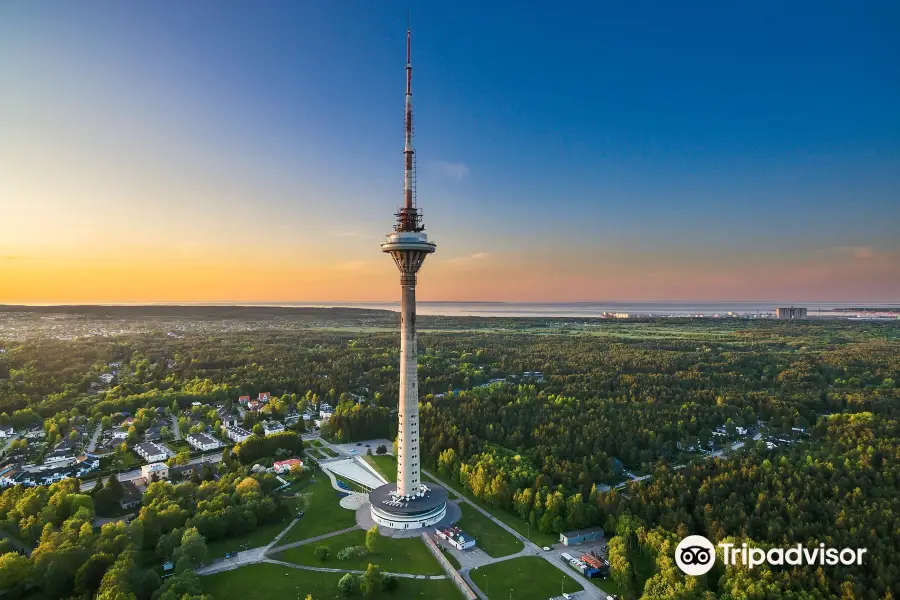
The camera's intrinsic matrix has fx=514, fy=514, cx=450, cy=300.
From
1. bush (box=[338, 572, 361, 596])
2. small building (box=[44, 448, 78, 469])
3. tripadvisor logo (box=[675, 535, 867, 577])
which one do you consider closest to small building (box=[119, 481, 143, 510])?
small building (box=[44, 448, 78, 469])

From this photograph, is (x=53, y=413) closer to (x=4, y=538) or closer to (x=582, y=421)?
(x=4, y=538)

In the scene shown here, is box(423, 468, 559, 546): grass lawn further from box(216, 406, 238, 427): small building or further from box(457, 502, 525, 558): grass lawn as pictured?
box(216, 406, 238, 427): small building

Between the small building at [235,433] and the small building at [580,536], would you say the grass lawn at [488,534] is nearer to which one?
the small building at [580,536]

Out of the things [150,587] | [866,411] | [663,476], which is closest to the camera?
[150,587]

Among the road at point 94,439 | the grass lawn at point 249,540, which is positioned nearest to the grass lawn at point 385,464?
the grass lawn at point 249,540

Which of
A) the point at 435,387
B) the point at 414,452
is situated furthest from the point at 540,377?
the point at 414,452
